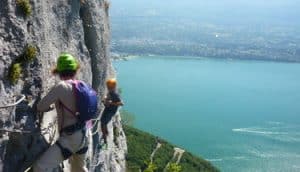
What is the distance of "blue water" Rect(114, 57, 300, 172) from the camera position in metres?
72.2

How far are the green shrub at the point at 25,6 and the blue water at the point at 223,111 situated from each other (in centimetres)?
5986

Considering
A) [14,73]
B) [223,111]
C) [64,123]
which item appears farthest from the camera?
[223,111]

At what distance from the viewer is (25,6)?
278 inches

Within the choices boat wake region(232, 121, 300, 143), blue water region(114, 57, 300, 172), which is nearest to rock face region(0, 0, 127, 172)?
blue water region(114, 57, 300, 172)

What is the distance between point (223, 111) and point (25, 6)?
3834 inches

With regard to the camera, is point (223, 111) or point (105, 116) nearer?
point (105, 116)

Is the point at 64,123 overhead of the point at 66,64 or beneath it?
beneath

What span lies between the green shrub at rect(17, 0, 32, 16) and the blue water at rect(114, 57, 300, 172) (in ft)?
196

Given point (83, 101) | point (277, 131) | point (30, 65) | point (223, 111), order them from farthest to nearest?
point (223, 111), point (277, 131), point (30, 65), point (83, 101)

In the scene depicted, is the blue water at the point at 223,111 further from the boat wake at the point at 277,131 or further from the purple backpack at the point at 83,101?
the purple backpack at the point at 83,101

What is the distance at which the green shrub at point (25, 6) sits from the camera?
22.8 ft

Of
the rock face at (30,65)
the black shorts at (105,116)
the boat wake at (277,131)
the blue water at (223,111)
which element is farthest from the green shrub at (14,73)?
the boat wake at (277,131)

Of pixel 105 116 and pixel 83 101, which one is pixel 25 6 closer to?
pixel 83 101

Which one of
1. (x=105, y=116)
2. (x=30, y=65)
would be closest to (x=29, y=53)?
(x=30, y=65)
